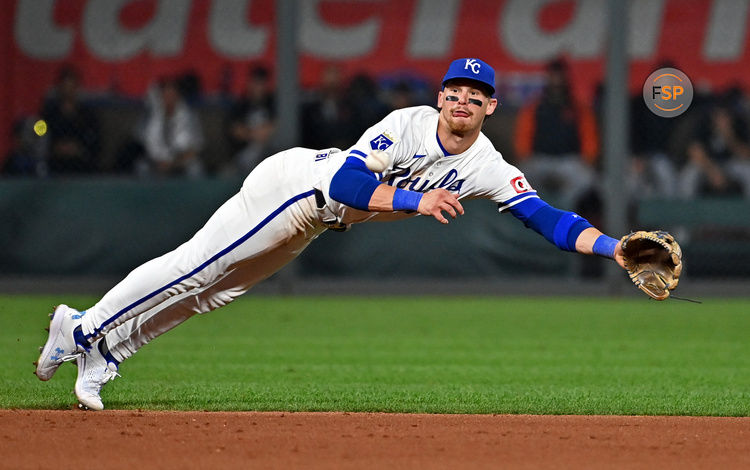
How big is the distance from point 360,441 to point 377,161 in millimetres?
1237

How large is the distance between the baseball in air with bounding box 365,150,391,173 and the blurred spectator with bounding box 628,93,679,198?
27.2ft

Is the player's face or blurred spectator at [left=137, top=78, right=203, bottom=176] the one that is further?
blurred spectator at [left=137, top=78, right=203, bottom=176]

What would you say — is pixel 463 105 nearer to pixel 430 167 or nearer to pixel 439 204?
pixel 430 167

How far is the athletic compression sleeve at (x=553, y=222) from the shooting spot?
17.9 feet

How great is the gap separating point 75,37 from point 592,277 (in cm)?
643

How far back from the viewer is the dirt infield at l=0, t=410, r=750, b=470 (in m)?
4.44

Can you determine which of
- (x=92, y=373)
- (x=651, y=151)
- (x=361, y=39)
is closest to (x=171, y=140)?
(x=361, y=39)

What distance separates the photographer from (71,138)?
1277 centimetres

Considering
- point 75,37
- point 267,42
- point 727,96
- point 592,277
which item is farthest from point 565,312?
point 75,37

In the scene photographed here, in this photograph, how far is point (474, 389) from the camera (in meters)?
6.53
